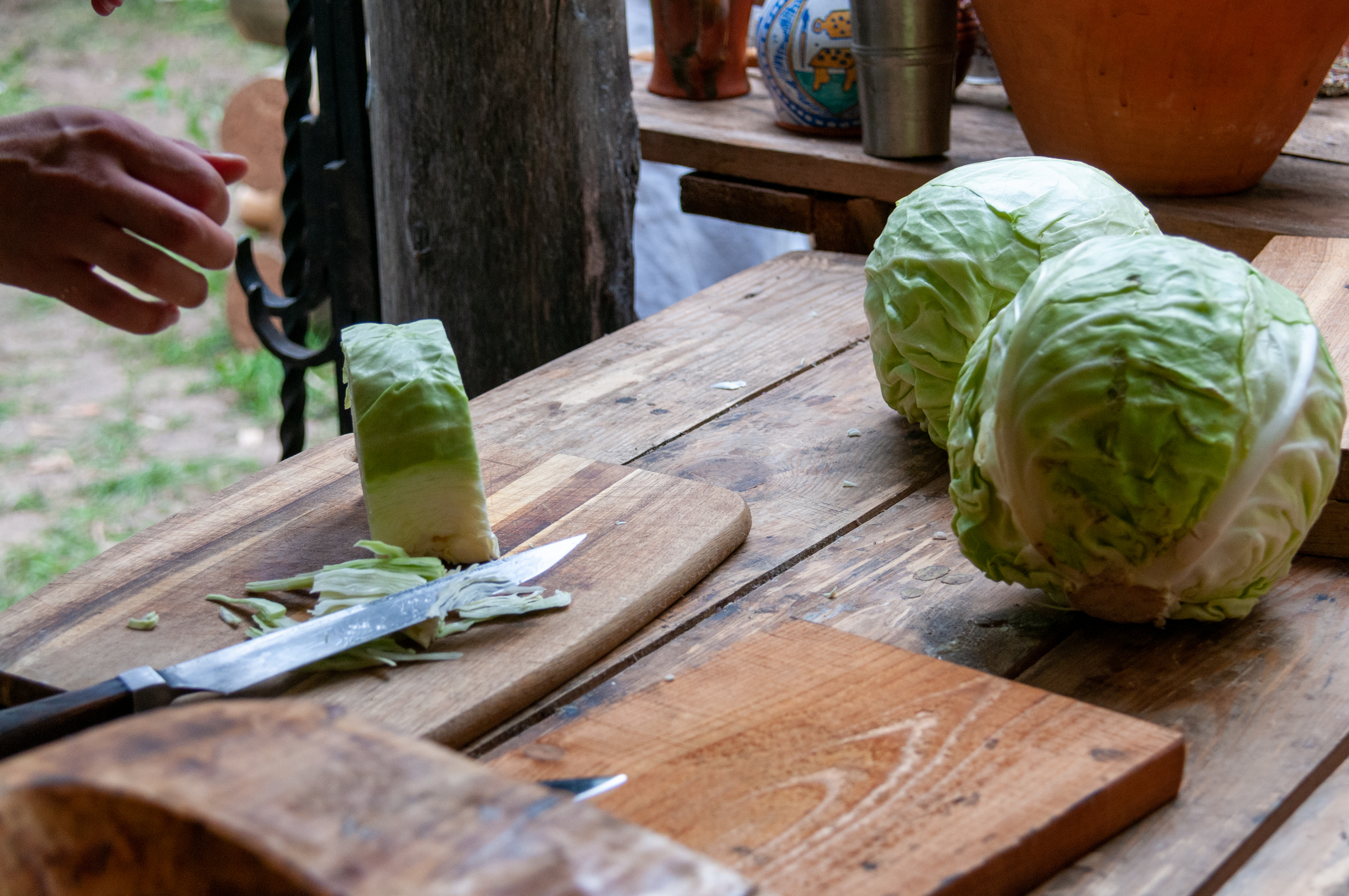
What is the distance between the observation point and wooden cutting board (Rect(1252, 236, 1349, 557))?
1211mm

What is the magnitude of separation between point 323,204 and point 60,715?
5.16 feet

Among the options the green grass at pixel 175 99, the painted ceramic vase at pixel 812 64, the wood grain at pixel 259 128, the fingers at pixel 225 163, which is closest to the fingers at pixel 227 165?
the fingers at pixel 225 163

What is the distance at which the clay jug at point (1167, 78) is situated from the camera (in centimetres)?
179

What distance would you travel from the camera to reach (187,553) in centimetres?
129

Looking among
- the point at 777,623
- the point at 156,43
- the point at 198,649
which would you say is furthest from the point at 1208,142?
the point at 156,43

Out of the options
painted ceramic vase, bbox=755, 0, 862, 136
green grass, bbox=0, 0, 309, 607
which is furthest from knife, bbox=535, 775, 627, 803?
green grass, bbox=0, 0, 309, 607

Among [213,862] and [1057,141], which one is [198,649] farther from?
[1057,141]

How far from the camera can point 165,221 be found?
5.33 feet

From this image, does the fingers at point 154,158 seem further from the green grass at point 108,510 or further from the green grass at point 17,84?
the green grass at point 17,84

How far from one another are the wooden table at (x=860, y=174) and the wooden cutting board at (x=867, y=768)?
1.24 m

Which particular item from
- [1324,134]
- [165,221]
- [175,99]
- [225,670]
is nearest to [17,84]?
[175,99]

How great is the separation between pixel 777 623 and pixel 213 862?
0.59 m

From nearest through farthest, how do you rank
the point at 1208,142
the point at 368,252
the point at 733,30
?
the point at 1208,142 < the point at 368,252 < the point at 733,30

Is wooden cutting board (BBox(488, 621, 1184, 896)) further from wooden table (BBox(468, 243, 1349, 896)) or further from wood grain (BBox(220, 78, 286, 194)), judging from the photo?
wood grain (BBox(220, 78, 286, 194))
